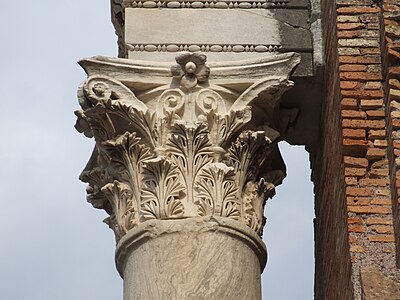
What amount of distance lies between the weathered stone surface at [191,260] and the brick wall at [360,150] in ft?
2.34

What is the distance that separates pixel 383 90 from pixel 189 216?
1742mm

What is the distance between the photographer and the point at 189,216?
1287 cm

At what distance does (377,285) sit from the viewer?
12078 mm

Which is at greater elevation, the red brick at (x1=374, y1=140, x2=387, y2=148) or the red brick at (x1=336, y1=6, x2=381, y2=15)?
the red brick at (x1=336, y1=6, x2=381, y2=15)

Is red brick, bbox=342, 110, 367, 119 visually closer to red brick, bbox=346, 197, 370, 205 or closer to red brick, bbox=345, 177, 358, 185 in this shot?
red brick, bbox=345, 177, 358, 185

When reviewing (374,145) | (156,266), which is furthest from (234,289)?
(374,145)

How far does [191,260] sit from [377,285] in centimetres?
137

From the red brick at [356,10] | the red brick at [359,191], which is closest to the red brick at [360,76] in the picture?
the red brick at [356,10]

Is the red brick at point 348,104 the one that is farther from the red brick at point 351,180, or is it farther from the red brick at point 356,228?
the red brick at point 356,228

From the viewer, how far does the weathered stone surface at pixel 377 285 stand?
39.2 feet

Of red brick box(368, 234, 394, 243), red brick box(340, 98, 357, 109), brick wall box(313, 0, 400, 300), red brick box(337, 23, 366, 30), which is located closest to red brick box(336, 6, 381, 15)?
brick wall box(313, 0, 400, 300)

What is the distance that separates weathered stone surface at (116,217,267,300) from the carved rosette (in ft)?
0.47

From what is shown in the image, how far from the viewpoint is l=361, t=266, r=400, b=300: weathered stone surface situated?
1195 centimetres

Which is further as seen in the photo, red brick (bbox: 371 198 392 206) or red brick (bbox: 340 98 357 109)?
red brick (bbox: 340 98 357 109)
